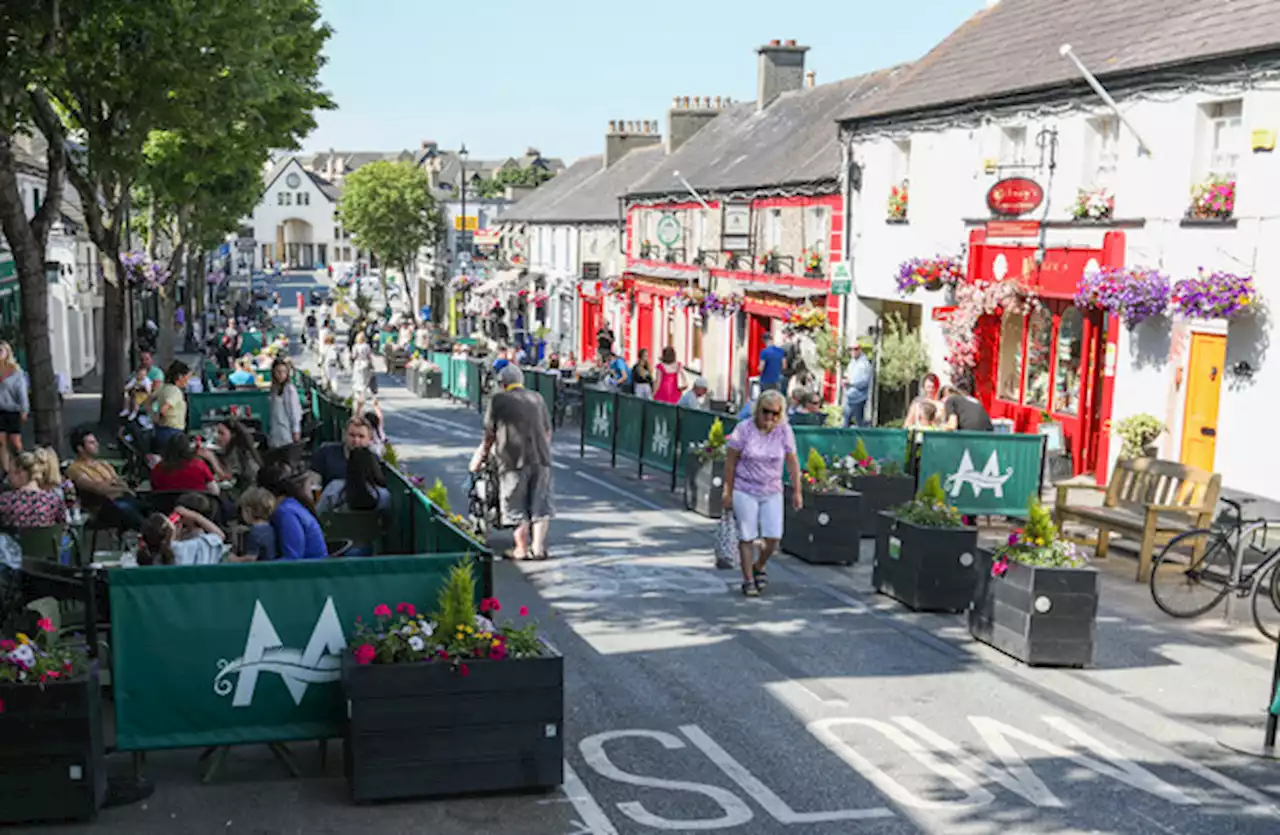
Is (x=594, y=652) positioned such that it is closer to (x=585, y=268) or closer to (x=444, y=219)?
(x=585, y=268)

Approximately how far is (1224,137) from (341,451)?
1227 centimetres

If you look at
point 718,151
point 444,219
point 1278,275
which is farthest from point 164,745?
point 444,219

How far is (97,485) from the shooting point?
1290 cm

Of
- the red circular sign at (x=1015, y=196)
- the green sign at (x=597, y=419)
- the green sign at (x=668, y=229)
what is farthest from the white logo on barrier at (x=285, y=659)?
the green sign at (x=668, y=229)

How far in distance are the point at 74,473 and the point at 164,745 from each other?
6.09 meters

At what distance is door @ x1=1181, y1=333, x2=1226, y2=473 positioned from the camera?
18.1m

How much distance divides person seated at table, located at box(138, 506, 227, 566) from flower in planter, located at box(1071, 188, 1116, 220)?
1462cm

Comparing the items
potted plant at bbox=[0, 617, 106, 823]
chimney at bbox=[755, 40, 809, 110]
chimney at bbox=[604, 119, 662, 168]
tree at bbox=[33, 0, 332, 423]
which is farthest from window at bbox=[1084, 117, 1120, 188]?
chimney at bbox=[604, 119, 662, 168]

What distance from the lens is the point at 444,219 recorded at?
86625 mm

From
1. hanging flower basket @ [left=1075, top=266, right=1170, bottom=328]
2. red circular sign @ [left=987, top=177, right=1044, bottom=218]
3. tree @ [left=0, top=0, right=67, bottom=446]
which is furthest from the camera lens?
red circular sign @ [left=987, top=177, right=1044, bottom=218]

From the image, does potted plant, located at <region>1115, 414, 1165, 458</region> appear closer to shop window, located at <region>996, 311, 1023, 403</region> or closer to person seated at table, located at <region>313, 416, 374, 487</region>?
shop window, located at <region>996, 311, 1023, 403</region>

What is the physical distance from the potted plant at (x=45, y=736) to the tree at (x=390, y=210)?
7621cm

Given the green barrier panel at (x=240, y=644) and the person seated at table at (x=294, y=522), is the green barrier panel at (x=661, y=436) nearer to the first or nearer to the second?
the person seated at table at (x=294, y=522)

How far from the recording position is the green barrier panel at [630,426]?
2066cm
